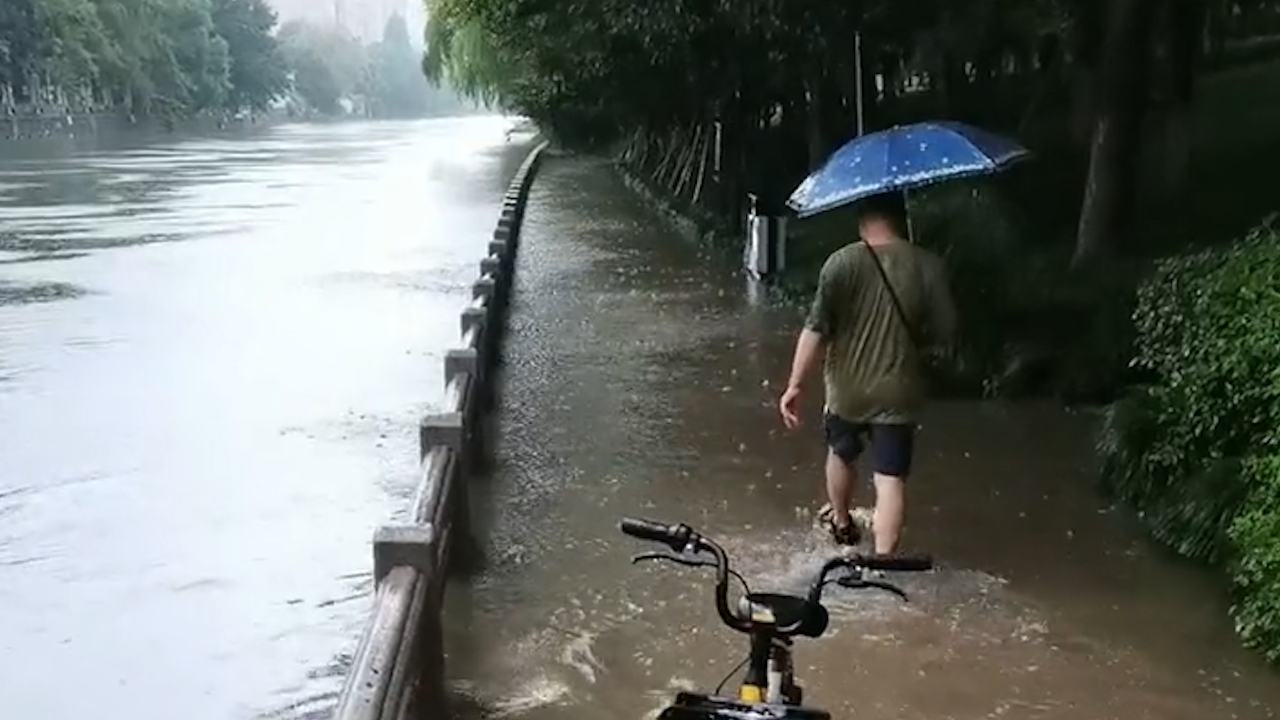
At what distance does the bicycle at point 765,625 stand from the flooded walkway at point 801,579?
7.46ft

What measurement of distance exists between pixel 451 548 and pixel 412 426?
479cm

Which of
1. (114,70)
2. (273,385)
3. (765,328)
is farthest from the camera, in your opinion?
(114,70)

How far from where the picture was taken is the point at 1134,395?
877 cm

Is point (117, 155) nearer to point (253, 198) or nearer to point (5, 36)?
point (5, 36)

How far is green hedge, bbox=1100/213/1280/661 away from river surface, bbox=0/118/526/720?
392 centimetres

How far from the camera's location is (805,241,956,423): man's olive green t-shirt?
6.64 metres

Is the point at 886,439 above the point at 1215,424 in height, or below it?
above

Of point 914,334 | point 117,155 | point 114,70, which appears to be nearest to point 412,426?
point 914,334

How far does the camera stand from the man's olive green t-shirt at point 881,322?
6645 millimetres

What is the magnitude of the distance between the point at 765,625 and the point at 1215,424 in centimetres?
458

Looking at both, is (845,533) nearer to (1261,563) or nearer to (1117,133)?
(1261,563)

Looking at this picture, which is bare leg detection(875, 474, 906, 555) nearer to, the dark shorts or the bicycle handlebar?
the dark shorts

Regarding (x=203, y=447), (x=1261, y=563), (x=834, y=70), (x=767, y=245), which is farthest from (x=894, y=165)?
(x=834, y=70)

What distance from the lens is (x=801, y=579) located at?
23.9ft
